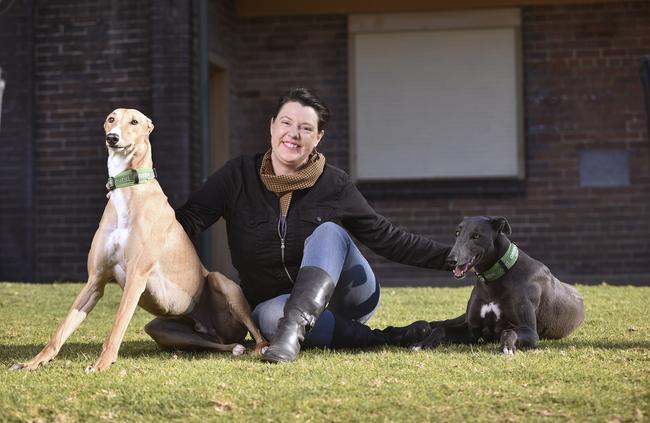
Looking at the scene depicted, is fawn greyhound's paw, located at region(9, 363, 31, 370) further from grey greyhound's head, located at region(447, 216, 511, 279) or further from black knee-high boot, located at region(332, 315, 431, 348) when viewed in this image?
grey greyhound's head, located at region(447, 216, 511, 279)

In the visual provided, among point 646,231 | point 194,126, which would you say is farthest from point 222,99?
A: point 646,231

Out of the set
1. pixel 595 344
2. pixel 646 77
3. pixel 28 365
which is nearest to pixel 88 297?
pixel 28 365

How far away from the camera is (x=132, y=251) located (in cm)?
502

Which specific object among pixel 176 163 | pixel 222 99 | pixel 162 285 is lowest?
pixel 162 285

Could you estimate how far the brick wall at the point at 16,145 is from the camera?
11516 mm

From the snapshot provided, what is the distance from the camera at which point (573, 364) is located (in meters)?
4.86

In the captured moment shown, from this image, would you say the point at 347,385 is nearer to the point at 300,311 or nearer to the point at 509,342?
the point at 300,311

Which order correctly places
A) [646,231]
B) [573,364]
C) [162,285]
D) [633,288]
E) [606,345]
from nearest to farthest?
[573,364] → [162,285] → [606,345] → [633,288] → [646,231]

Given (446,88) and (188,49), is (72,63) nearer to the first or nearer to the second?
(188,49)

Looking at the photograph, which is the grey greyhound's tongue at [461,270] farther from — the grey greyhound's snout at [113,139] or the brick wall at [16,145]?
the brick wall at [16,145]

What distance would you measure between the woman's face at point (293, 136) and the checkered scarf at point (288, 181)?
6 centimetres

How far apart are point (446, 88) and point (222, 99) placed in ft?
8.68

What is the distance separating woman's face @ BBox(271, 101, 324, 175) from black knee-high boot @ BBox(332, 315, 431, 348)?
83cm

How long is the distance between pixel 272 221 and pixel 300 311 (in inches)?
25.7
